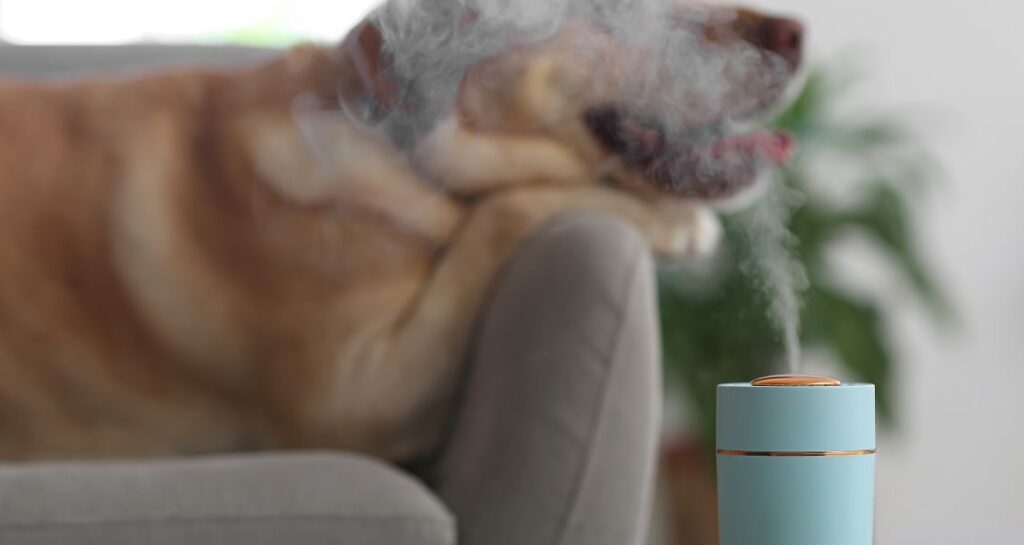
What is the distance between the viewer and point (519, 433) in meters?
1.06

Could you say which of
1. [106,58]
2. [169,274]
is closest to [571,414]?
[169,274]

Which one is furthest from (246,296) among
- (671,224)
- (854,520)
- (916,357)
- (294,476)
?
(916,357)

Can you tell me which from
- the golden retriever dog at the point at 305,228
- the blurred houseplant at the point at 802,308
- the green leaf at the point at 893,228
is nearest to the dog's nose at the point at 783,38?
the golden retriever dog at the point at 305,228

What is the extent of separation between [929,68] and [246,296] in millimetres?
1798

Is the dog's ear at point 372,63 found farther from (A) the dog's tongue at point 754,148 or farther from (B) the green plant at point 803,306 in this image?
(B) the green plant at point 803,306

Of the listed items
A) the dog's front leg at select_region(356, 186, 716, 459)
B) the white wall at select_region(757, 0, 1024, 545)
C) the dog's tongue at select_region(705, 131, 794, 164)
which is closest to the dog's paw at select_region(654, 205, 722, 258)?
the dog's front leg at select_region(356, 186, 716, 459)

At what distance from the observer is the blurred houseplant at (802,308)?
80.2 inches

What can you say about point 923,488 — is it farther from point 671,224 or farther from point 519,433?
point 519,433

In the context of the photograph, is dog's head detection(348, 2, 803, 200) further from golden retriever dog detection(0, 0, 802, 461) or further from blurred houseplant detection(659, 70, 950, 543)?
blurred houseplant detection(659, 70, 950, 543)

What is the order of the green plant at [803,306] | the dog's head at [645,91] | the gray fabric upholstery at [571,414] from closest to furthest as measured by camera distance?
the gray fabric upholstery at [571,414], the dog's head at [645,91], the green plant at [803,306]

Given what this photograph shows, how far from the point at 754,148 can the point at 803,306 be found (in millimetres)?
956

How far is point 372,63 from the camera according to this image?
4.09ft

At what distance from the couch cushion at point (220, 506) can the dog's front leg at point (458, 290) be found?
23 cm

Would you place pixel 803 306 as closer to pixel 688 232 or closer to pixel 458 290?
pixel 688 232
